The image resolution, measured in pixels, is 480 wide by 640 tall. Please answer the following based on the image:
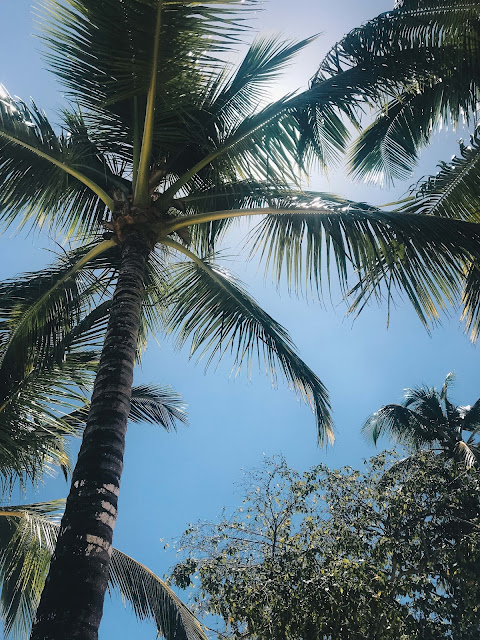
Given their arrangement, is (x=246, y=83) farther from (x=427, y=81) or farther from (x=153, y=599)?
(x=153, y=599)

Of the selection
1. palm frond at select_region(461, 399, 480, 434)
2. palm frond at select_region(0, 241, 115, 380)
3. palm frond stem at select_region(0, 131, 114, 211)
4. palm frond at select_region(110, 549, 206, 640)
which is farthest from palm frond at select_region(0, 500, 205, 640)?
palm frond at select_region(461, 399, 480, 434)

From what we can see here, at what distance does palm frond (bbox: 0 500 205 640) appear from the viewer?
7531 mm

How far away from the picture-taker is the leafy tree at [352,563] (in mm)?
7297

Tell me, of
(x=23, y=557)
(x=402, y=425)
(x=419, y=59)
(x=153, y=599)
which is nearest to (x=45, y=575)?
(x=23, y=557)

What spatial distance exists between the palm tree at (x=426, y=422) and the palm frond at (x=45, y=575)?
10461 millimetres

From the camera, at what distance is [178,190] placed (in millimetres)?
6023

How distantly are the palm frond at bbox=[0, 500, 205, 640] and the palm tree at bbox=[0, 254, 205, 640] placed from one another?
0.01 m

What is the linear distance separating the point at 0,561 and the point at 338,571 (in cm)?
493

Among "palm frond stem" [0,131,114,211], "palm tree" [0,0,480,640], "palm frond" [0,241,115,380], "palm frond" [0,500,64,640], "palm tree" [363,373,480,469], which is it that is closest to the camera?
"palm tree" [0,0,480,640]

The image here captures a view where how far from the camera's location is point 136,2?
4.68 metres

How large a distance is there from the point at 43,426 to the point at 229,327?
271cm

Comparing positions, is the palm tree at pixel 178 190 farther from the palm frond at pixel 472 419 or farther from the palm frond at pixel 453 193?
the palm frond at pixel 472 419

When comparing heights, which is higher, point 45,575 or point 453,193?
point 453,193

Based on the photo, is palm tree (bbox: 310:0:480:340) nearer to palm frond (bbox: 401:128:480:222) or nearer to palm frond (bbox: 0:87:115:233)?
palm frond (bbox: 401:128:480:222)
